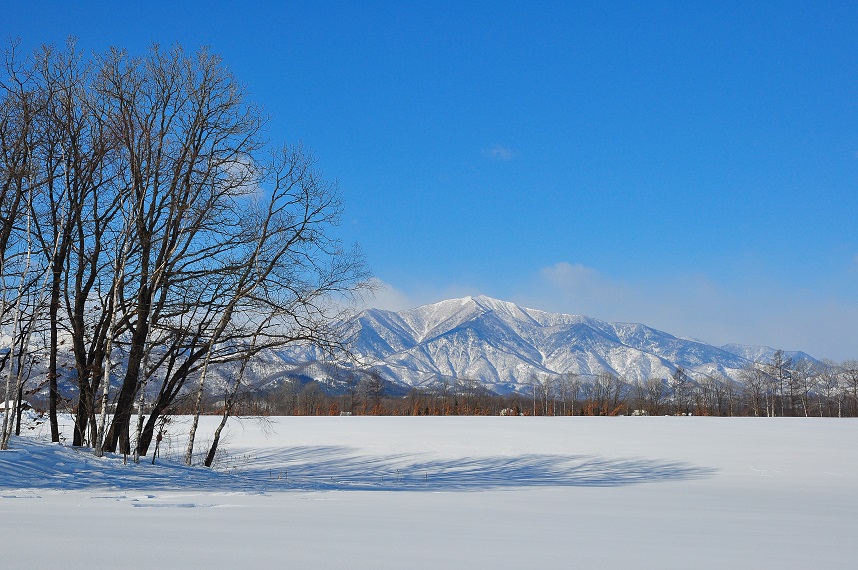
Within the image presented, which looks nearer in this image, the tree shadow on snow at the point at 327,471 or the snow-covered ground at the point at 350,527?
the snow-covered ground at the point at 350,527

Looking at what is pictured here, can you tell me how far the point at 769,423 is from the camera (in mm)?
40188

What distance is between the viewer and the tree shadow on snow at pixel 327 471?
9477 mm

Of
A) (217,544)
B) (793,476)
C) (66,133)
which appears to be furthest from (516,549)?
(793,476)

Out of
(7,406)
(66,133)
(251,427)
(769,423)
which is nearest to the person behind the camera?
(7,406)

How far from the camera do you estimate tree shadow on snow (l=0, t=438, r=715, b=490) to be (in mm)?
9477

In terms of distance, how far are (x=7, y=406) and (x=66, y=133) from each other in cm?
572

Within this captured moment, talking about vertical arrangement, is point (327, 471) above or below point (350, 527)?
below

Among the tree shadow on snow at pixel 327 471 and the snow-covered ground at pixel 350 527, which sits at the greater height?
the snow-covered ground at pixel 350 527

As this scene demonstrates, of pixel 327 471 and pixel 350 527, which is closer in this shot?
pixel 350 527

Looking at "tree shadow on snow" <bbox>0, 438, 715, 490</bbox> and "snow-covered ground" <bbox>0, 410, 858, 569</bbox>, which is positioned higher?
"snow-covered ground" <bbox>0, 410, 858, 569</bbox>

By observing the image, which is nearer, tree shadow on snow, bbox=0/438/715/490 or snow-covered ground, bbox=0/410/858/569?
snow-covered ground, bbox=0/410/858/569

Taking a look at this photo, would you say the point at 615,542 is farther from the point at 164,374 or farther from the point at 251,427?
the point at 251,427

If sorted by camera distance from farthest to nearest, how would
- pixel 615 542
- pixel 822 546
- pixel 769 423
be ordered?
1. pixel 769 423
2. pixel 822 546
3. pixel 615 542

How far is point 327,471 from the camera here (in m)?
20.2
